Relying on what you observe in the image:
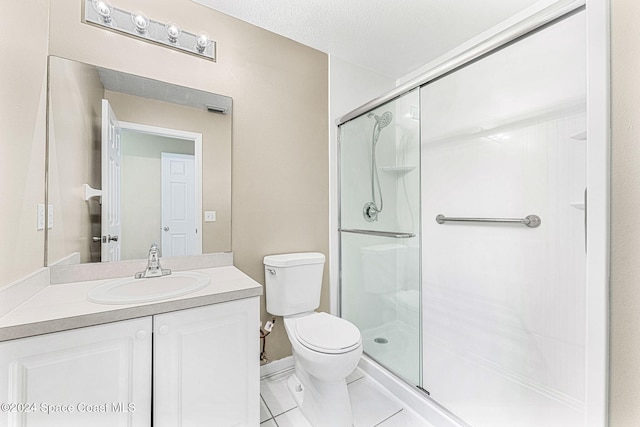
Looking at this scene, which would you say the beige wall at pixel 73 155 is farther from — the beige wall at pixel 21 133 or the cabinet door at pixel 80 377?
the cabinet door at pixel 80 377

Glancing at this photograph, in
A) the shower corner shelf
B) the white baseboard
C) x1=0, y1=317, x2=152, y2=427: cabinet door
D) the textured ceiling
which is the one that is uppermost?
the textured ceiling

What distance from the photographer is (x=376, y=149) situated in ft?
6.47

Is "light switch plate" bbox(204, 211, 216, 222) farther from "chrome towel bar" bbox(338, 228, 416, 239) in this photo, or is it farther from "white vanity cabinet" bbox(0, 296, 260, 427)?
"chrome towel bar" bbox(338, 228, 416, 239)

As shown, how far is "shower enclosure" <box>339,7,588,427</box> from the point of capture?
4.25 ft

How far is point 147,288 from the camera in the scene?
1.23m

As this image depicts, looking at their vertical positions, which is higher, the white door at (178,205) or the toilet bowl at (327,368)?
the white door at (178,205)

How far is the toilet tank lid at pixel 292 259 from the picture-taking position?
167cm

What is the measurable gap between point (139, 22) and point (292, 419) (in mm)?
2231

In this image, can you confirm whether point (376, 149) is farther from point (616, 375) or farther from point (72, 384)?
point (72, 384)

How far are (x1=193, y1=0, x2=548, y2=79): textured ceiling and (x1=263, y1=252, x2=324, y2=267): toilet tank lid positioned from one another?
1.49 metres

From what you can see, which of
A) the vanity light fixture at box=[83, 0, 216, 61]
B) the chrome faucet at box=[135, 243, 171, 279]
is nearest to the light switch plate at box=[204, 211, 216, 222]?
the chrome faucet at box=[135, 243, 171, 279]

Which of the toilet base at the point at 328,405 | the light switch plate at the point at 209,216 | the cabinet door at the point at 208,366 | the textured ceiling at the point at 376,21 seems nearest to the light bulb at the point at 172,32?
the textured ceiling at the point at 376,21

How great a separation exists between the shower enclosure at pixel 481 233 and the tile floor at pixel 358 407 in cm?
16

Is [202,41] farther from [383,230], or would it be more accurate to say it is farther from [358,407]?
[358,407]
